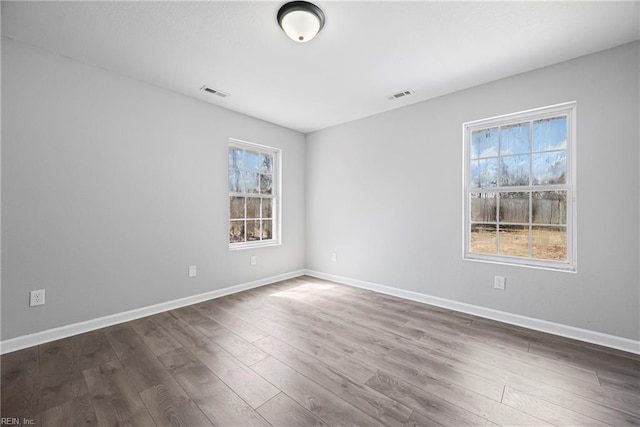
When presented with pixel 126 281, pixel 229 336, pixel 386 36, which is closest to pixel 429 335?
pixel 229 336

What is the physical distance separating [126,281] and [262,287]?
1.74 metres

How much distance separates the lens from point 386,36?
2166 millimetres

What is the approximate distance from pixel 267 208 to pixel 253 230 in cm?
45

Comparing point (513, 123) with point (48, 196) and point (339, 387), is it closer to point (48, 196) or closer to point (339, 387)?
point (339, 387)

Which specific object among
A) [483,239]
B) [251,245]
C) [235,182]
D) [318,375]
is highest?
[235,182]

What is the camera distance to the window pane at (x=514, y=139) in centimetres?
281

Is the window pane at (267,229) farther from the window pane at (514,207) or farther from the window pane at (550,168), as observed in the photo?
the window pane at (550,168)

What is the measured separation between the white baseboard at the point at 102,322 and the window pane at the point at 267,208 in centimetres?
112

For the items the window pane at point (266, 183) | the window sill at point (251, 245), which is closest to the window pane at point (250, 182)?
the window pane at point (266, 183)

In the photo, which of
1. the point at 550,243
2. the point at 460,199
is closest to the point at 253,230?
the point at 460,199

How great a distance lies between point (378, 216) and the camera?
386 centimetres

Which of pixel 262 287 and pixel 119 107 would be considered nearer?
pixel 119 107

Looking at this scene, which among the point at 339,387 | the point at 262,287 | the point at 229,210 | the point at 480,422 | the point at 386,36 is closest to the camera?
the point at 480,422

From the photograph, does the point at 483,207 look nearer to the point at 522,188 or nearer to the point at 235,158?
the point at 522,188
